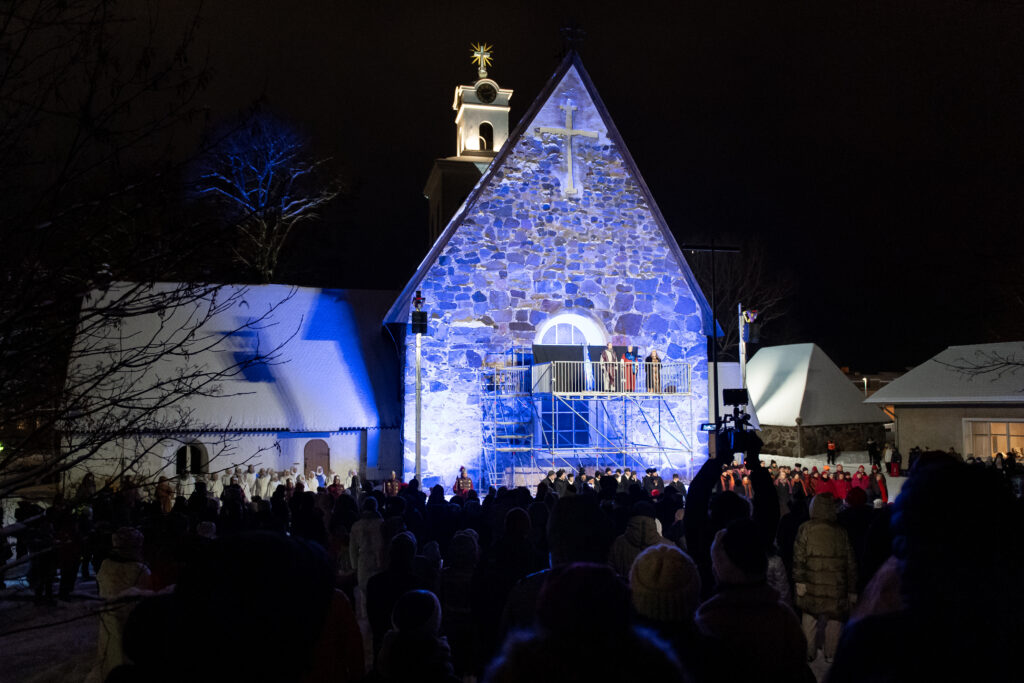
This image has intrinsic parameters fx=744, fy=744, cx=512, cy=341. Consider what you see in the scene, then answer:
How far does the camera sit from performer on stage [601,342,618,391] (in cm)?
1939

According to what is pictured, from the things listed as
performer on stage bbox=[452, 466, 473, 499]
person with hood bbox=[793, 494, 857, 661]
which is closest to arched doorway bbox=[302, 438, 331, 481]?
performer on stage bbox=[452, 466, 473, 499]

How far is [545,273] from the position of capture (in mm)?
20203

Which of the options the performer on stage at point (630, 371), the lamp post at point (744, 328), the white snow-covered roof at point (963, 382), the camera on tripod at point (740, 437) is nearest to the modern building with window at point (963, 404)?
the white snow-covered roof at point (963, 382)

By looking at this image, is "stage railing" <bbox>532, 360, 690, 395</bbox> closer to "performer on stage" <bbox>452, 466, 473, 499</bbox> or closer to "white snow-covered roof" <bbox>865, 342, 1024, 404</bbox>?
"performer on stage" <bbox>452, 466, 473, 499</bbox>

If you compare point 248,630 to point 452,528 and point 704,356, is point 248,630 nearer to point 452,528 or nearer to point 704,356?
point 452,528

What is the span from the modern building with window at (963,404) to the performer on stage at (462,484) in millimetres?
18106

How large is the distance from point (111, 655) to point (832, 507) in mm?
5977

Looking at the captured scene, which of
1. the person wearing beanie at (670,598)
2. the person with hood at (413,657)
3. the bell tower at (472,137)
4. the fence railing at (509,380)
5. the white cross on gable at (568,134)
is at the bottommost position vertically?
the person with hood at (413,657)

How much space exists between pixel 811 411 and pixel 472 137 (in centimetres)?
2010

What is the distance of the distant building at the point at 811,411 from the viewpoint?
33.6 m

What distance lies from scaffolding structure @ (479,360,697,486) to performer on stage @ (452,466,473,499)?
0.99m

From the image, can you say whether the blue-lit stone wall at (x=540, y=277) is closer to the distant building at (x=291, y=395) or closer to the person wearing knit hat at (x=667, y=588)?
the distant building at (x=291, y=395)

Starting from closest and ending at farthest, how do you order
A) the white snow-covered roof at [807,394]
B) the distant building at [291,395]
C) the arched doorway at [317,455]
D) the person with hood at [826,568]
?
the person with hood at [826,568] < the distant building at [291,395] < the arched doorway at [317,455] < the white snow-covered roof at [807,394]

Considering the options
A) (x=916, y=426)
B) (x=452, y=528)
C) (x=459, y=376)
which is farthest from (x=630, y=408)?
(x=916, y=426)
